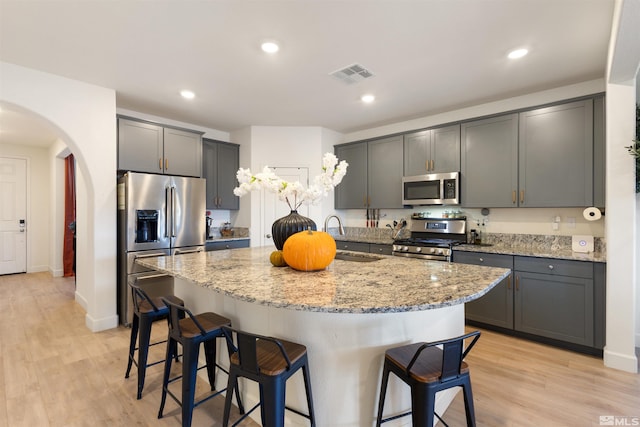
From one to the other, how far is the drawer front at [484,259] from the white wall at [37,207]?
7.80 m

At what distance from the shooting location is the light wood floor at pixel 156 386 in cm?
194

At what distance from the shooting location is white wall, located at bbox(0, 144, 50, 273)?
6227 millimetres

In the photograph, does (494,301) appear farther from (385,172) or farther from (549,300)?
(385,172)

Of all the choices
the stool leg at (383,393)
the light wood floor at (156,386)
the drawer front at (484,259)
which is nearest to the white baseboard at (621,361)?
the light wood floor at (156,386)

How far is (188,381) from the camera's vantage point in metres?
1.69

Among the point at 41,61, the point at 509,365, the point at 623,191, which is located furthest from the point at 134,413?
the point at 623,191

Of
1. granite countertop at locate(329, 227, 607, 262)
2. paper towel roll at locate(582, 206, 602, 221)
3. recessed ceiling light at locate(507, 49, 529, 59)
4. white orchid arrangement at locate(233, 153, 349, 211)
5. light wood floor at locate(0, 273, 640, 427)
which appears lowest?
light wood floor at locate(0, 273, 640, 427)

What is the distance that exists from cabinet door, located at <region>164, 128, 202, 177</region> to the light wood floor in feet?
6.46

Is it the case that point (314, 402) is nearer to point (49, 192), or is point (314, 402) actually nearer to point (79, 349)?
point (79, 349)

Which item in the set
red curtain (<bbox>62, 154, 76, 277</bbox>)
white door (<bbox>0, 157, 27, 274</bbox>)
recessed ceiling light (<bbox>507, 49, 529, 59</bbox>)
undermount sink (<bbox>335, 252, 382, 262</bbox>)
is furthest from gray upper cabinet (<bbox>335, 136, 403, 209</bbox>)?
white door (<bbox>0, 157, 27, 274</bbox>)

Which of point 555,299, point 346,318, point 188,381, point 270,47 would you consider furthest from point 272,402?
point 555,299

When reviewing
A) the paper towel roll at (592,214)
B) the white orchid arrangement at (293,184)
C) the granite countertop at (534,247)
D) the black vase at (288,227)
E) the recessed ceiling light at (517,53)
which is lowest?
the granite countertop at (534,247)

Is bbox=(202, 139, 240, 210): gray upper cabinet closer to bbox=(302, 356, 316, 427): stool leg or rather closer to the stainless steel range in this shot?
the stainless steel range

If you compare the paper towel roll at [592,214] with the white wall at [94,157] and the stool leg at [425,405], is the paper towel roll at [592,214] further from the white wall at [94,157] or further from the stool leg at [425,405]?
the white wall at [94,157]
